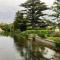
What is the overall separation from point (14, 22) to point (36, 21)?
5.05 feet

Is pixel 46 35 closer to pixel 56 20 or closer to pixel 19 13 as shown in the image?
pixel 56 20

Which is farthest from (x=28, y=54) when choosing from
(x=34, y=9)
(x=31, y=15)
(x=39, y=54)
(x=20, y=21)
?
(x=34, y=9)

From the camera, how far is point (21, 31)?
13086 mm

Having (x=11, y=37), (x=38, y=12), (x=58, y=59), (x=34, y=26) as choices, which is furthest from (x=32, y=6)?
(x=58, y=59)

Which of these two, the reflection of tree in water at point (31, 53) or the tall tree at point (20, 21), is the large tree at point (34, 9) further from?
the reflection of tree in water at point (31, 53)

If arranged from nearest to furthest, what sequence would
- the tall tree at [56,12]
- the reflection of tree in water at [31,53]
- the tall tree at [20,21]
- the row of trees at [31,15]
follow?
the reflection of tree in water at [31,53]
the tall tree at [56,12]
the row of trees at [31,15]
the tall tree at [20,21]

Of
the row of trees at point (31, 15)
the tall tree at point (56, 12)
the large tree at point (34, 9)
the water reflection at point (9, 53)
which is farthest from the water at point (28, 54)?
the large tree at point (34, 9)

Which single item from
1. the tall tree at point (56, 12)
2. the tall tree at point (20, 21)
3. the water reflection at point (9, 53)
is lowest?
the water reflection at point (9, 53)

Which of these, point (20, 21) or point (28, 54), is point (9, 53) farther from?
point (20, 21)

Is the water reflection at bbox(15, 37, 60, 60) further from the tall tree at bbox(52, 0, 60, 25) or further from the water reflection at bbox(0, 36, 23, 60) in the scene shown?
the tall tree at bbox(52, 0, 60, 25)

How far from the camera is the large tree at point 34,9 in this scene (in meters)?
13.3

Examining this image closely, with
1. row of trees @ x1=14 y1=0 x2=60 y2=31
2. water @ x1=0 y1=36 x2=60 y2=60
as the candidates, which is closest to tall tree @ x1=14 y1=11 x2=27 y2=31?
row of trees @ x1=14 y1=0 x2=60 y2=31

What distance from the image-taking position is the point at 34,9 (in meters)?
13.7

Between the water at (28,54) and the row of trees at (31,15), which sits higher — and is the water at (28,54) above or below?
below
